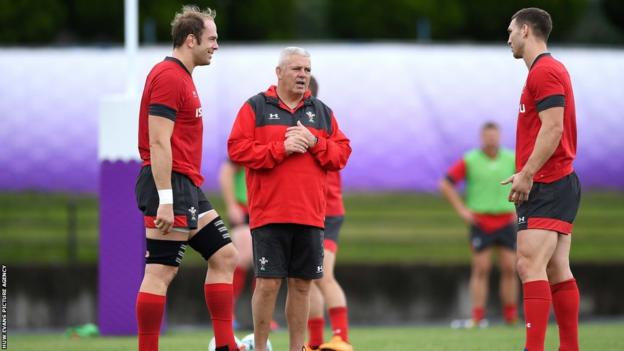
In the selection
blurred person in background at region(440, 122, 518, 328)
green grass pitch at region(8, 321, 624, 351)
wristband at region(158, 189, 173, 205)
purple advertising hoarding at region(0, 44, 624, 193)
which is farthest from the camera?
purple advertising hoarding at region(0, 44, 624, 193)

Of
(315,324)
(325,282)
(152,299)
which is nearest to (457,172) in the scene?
(325,282)

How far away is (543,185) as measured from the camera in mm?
8008

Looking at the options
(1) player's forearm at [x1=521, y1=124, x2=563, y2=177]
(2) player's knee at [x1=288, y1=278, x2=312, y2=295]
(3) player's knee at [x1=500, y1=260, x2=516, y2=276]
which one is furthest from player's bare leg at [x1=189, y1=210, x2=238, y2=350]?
(3) player's knee at [x1=500, y1=260, x2=516, y2=276]

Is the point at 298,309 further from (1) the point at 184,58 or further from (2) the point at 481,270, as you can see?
(2) the point at 481,270

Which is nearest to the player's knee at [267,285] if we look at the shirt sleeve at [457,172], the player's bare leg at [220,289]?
the player's bare leg at [220,289]

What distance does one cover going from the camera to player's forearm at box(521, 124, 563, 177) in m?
7.78

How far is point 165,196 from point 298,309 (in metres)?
1.24

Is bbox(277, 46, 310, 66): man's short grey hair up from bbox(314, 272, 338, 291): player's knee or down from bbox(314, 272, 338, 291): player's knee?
up

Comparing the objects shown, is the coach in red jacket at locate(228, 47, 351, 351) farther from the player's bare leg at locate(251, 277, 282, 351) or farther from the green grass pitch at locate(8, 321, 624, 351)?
the green grass pitch at locate(8, 321, 624, 351)

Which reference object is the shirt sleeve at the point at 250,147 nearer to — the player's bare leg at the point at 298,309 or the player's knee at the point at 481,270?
the player's bare leg at the point at 298,309

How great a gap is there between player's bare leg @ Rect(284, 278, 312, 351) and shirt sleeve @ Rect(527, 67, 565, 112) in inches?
76.8

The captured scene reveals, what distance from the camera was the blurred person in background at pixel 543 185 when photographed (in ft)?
25.7

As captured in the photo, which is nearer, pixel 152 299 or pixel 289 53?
pixel 152 299

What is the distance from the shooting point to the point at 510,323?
13711 millimetres
